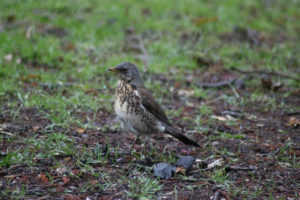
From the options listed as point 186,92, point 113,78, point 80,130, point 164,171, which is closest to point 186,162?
point 164,171

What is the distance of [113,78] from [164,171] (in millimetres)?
3410

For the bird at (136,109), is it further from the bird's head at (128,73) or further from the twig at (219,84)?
the twig at (219,84)

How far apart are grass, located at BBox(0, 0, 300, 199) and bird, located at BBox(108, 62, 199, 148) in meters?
0.27

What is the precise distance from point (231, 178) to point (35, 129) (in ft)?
8.35

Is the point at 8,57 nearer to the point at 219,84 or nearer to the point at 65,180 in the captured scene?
the point at 219,84

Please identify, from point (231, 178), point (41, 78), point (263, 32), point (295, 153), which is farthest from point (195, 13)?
point (231, 178)

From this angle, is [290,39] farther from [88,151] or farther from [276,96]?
[88,151]

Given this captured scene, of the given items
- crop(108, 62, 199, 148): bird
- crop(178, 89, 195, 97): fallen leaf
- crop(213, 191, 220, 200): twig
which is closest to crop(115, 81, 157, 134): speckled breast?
crop(108, 62, 199, 148): bird

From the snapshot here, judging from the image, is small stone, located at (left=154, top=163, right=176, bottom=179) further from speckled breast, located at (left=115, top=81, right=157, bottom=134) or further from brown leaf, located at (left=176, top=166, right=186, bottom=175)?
speckled breast, located at (left=115, top=81, right=157, bottom=134)

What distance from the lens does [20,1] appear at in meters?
9.24

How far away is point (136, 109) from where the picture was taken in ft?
17.0

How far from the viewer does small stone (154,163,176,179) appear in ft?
14.6

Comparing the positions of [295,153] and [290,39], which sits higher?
[290,39]

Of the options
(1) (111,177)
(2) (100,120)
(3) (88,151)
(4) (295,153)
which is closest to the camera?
(1) (111,177)
